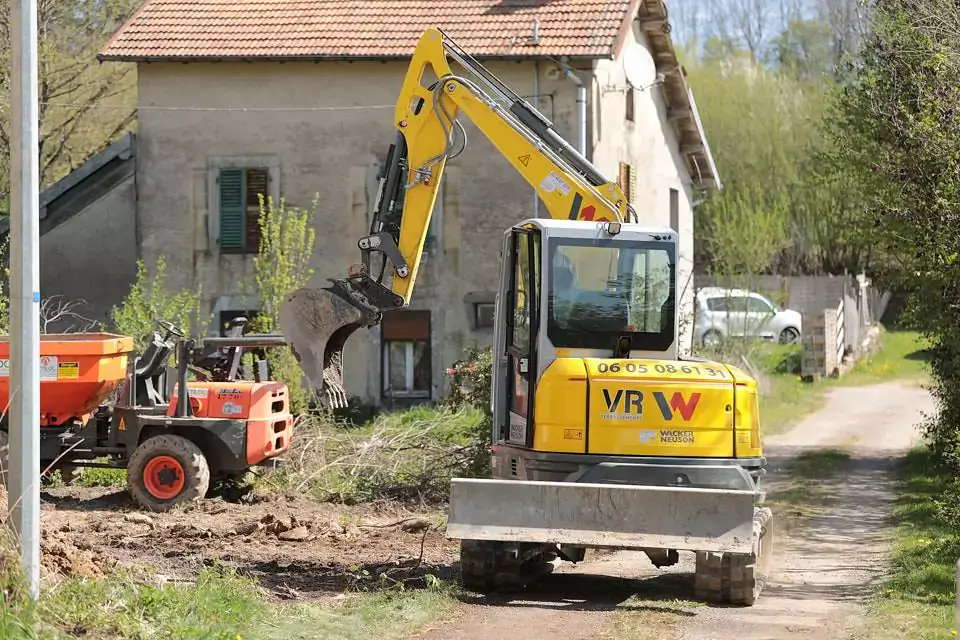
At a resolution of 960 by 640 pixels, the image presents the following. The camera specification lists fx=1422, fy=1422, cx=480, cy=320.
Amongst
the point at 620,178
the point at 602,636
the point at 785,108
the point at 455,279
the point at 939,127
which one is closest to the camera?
the point at 602,636

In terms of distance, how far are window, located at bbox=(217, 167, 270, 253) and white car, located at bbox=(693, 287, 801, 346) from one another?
926 centimetres

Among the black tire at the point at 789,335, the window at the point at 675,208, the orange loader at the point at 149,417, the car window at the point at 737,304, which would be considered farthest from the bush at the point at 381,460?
the black tire at the point at 789,335

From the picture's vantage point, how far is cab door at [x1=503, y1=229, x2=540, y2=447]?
11547 mm

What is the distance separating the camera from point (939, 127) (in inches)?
561

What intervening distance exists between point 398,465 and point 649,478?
723cm

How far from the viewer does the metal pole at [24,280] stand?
8.70 m

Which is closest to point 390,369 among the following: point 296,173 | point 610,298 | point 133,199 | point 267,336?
point 296,173

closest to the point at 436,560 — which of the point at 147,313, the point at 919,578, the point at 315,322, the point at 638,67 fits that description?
the point at 315,322

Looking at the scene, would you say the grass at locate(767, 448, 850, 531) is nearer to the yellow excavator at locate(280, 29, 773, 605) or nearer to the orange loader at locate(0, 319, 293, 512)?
the yellow excavator at locate(280, 29, 773, 605)

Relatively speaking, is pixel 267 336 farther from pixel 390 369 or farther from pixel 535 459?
pixel 390 369

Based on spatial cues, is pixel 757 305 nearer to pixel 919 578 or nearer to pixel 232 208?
pixel 232 208

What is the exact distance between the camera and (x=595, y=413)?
1105 centimetres

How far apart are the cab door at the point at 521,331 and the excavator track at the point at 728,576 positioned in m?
1.67

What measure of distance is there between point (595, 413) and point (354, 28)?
587 inches
